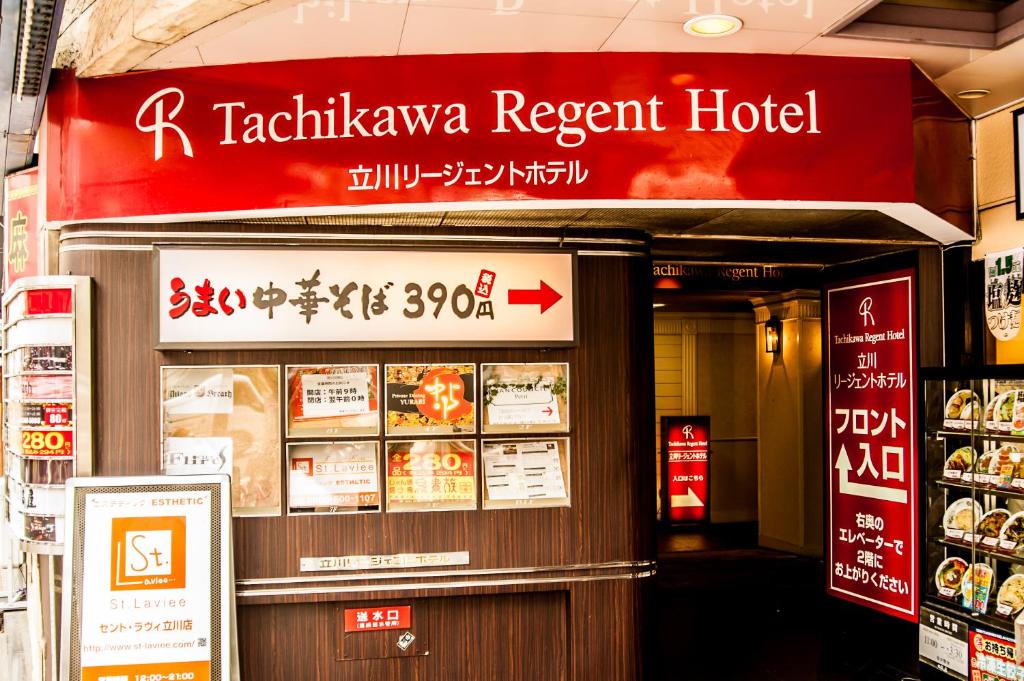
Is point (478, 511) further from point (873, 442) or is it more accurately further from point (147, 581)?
point (873, 442)

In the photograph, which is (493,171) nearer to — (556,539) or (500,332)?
(500,332)

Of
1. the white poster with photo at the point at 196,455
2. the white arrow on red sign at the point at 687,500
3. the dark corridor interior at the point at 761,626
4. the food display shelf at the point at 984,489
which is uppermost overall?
the white poster with photo at the point at 196,455

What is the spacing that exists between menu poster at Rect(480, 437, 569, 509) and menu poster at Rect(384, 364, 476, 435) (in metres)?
0.22

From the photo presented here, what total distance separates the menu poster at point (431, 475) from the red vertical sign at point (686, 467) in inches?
236

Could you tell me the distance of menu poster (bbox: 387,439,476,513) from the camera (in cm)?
500

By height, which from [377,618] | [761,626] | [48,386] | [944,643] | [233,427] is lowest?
[761,626]

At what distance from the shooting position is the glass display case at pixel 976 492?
14.8 ft

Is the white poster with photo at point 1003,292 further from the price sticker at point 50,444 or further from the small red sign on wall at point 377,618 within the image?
the price sticker at point 50,444

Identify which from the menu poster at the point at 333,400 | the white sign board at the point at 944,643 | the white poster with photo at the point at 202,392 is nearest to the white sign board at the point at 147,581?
the white poster with photo at the point at 202,392

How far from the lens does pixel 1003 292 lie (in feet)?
16.3

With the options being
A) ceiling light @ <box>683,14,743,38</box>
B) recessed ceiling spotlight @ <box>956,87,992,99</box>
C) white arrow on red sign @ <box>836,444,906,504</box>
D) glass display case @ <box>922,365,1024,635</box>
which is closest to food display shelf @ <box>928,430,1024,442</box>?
glass display case @ <box>922,365,1024,635</box>

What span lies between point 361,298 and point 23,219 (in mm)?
3159

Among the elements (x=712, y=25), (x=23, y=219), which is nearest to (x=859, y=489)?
(x=712, y=25)

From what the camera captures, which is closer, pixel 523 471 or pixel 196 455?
pixel 196 455
